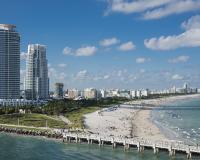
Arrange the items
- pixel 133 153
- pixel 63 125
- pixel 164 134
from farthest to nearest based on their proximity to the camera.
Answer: pixel 63 125 → pixel 164 134 → pixel 133 153

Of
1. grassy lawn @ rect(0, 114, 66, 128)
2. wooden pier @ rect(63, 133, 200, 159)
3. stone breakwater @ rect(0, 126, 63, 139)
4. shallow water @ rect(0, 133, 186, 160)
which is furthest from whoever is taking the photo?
grassy lawn @ rect(0, 114, 66, 128)

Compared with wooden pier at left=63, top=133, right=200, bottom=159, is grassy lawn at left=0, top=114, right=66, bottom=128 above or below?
above

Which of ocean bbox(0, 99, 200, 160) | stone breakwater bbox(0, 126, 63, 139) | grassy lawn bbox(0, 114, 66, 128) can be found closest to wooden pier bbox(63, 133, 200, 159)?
ocean bbox(0, 99, 200, 160)

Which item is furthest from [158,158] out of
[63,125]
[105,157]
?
[63,125]

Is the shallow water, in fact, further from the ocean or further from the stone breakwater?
the stone breakwater

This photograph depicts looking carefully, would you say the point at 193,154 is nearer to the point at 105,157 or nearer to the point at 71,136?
the point at 105,157

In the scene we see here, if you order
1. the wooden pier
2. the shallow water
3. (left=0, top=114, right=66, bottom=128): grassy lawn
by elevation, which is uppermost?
(left=0, top=114, right=66, bottom=128): grassy lawn

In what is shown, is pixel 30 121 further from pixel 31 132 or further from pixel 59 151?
pixel 59 151

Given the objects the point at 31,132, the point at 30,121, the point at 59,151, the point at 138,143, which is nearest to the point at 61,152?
the point at 59,151
